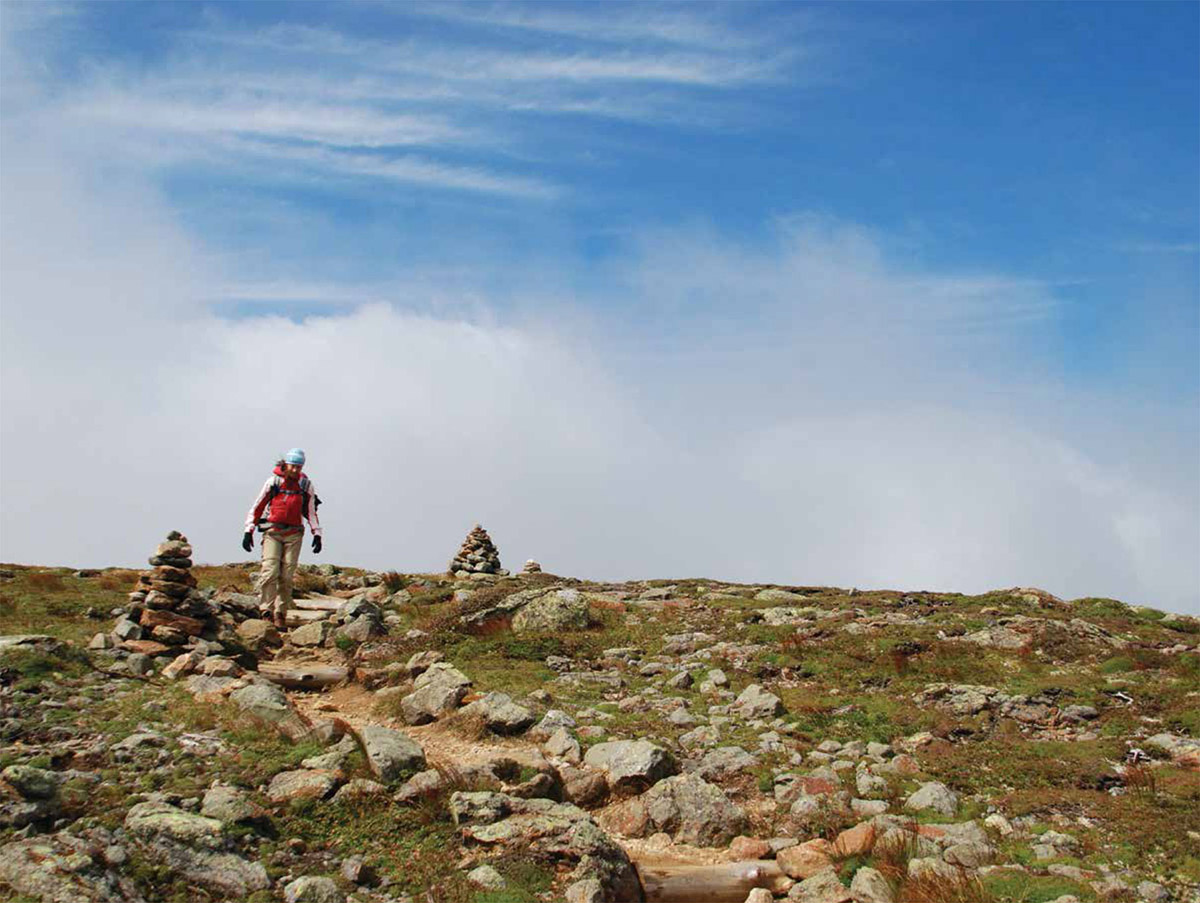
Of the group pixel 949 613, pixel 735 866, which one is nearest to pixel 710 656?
pixel 949 613

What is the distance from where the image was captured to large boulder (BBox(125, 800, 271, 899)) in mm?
9273

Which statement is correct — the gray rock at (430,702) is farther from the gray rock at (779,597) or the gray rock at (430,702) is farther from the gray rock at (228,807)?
the gray rock at (779,597)

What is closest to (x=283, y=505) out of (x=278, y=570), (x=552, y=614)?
(x=278, y=570)

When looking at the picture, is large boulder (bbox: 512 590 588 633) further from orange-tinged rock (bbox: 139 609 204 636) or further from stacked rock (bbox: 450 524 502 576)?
stacked rock (bbox: 450 524 502 576)

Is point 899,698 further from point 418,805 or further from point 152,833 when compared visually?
point 152,833

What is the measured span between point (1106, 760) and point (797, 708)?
518cm

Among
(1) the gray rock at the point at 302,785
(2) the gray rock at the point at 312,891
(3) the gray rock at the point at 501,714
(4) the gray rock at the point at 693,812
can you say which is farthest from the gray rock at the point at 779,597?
(2) the gray rock at the point at 312,891

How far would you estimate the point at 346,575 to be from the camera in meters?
33.2

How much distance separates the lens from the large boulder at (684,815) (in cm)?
1221

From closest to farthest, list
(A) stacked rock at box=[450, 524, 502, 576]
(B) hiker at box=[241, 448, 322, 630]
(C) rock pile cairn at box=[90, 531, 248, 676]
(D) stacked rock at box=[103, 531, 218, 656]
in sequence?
1. (C) rock pile cairn at box=[90, 531, 248, 676]
2. (D) stacked rock at box=[103, 531, 218, 656]
3. (B) hiker at box=[241, 448, 322, 630]
4. (A) stacked rock at box=[450, 524, 502, 576]

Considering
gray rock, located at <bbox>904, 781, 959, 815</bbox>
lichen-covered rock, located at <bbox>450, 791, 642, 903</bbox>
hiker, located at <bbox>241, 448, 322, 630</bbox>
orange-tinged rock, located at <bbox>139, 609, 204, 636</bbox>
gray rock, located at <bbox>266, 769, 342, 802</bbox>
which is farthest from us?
hiker, located at <bbox>241, 448, 322, 630</bbox>

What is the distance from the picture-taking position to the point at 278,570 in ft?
70.9

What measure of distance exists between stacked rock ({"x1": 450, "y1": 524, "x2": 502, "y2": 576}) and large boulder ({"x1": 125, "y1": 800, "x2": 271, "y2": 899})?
31125 millimetres

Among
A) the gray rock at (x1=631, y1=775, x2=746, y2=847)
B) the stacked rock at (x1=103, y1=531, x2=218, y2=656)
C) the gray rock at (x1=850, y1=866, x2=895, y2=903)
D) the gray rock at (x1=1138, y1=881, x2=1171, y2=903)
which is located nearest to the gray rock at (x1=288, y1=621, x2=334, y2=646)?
the stacked rock at (x1=103, y1=531, x2=218, y2=656)
